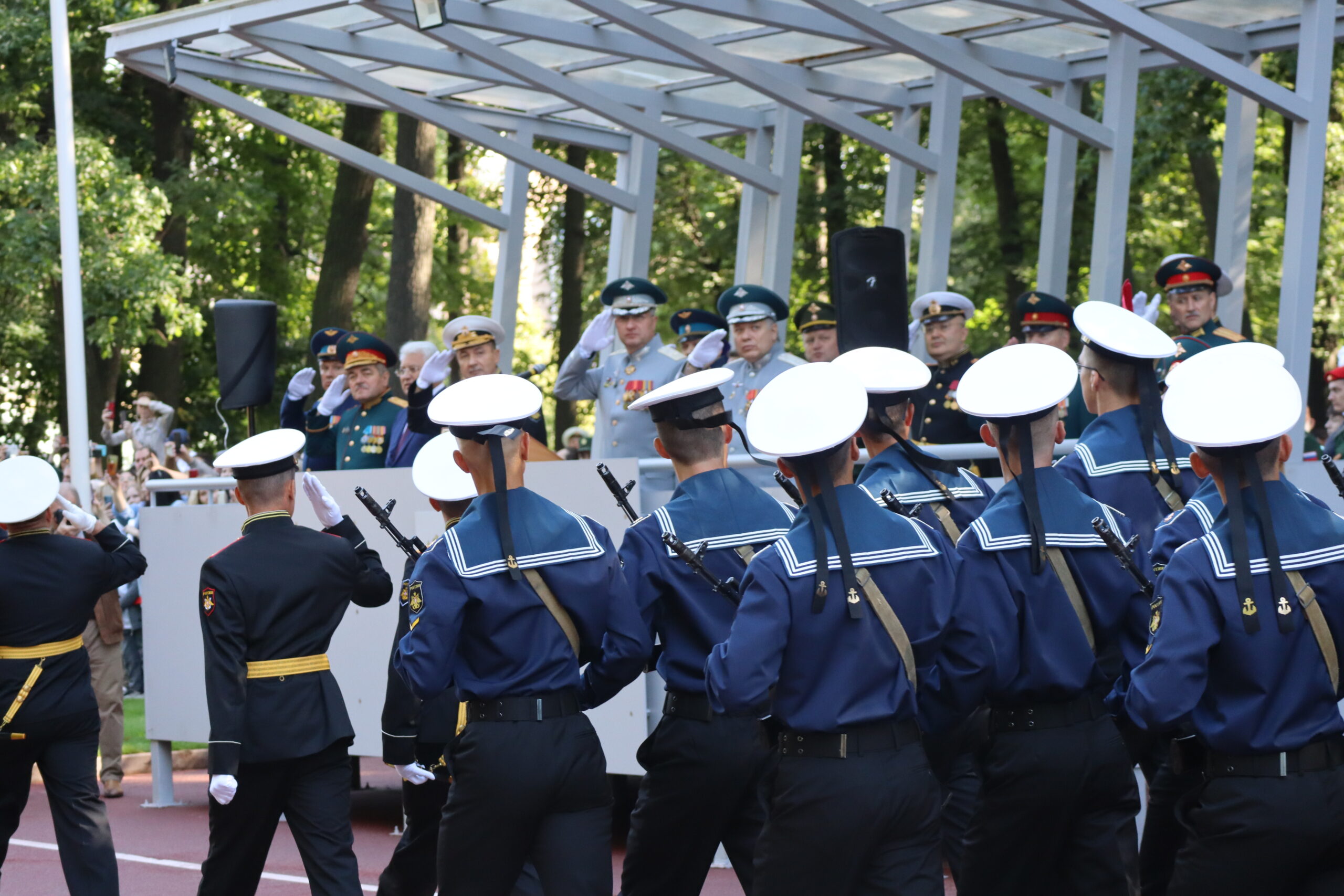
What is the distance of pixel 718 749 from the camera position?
5340mm

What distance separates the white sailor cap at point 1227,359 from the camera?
4391mm

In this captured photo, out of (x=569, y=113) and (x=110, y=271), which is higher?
(x=569, y=113)

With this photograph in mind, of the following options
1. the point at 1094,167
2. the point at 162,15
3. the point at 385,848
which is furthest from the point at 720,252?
the point at 385,848

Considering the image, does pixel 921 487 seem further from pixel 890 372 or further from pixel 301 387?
pixel 301 387

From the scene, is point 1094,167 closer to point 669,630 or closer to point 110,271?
point 110,271

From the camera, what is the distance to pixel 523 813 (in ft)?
16.0

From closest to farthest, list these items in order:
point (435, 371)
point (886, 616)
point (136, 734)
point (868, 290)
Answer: point (886, 616) < point (868, 290) < point (435, 371) < point (136, 734)

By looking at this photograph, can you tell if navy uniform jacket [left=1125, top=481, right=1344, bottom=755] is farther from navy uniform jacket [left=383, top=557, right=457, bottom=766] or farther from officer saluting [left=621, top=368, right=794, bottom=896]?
navy uniform jacket [left=383, top=557, right=457, bottom=766]

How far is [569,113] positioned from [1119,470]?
29.2 ft

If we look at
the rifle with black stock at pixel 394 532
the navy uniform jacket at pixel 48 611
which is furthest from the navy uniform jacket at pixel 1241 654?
the navy uniform jacket at pixel 48 611

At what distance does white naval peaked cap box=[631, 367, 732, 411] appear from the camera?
209 inches

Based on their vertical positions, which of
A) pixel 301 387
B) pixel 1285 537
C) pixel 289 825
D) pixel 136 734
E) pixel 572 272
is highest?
pixel 1285 537

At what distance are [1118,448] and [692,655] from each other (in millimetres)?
1569

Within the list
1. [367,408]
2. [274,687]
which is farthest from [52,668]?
[367,408]
